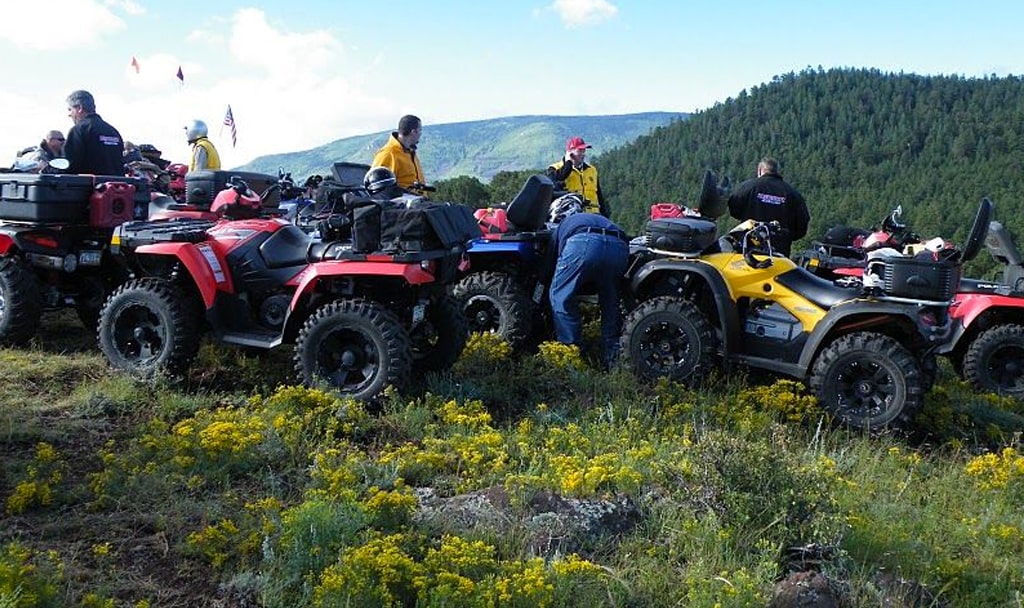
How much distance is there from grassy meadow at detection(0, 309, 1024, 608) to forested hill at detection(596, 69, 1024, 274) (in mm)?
65191

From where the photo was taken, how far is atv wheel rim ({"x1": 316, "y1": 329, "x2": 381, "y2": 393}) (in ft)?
18.0

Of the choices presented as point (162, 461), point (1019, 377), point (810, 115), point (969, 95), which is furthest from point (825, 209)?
point (162, 461)

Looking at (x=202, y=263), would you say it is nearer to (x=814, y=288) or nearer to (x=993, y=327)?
(x=814, y=288)

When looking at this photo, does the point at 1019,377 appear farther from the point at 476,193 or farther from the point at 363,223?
the point at 476,193

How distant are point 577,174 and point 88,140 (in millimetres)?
4805

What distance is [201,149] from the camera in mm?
9867

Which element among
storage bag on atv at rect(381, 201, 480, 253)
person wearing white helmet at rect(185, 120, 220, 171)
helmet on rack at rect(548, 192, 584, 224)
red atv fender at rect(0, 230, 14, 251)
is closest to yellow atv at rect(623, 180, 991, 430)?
helmet on rack at rect(548, 192, 584, 224)

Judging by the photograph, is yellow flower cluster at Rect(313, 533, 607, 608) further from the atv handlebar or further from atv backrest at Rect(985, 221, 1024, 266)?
atv backrest at Rect(985, 221, 1024, 266)

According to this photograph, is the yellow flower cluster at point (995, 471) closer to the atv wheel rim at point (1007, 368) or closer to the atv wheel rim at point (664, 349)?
the atv wheel rim at point (664, 349)

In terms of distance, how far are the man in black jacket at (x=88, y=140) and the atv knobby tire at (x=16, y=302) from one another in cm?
124

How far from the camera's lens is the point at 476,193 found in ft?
96.3

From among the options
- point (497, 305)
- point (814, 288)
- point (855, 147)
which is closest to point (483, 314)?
point (497, 305)

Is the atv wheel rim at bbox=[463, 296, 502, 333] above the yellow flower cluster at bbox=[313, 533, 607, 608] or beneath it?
above

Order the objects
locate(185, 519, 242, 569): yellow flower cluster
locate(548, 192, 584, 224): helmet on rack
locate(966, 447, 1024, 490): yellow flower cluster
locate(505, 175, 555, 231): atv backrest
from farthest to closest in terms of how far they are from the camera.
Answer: locate(548, 192, 584, 224): helmet on rack < locate(505, 175, 555, 231): atv backrest < locate(966, 447, 1024, 490): yellow flower cluster < locate(185, 519, 242, 569): yellow flower cluster
